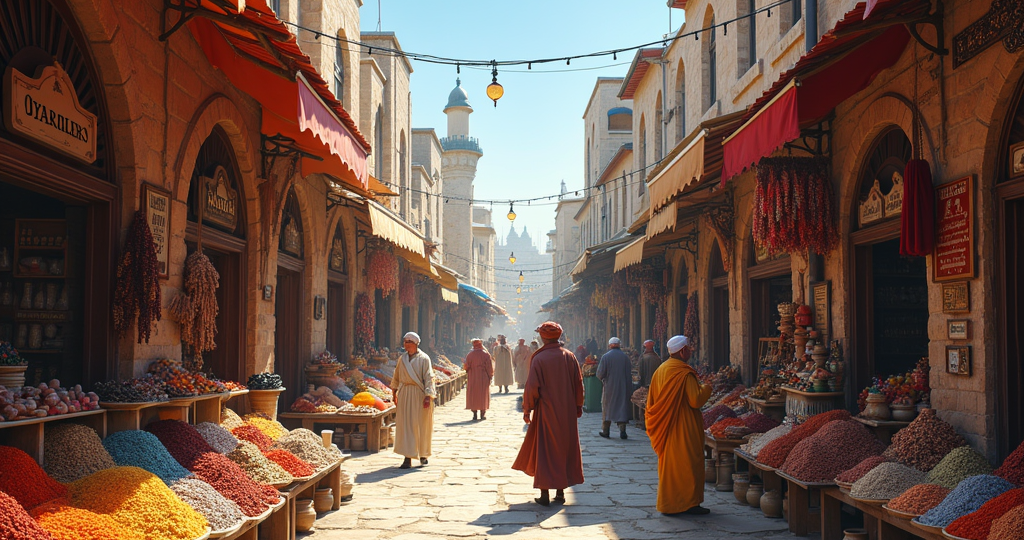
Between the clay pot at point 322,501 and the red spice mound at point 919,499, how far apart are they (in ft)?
15.4

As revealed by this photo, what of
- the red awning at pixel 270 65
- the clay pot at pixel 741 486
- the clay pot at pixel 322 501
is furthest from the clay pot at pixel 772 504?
the red awning at pixel 270 65

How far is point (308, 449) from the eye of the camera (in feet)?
24.5

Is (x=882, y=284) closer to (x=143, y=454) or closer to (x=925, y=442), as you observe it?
(x=925, y=442)

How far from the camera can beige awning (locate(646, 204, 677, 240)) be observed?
11.5 m

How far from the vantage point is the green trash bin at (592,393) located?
17000 mm

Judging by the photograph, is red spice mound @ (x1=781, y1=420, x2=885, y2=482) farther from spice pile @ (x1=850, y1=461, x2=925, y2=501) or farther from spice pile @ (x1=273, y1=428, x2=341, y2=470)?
spice pile @ (x1=273, y1=428, x2=341, y2=470)

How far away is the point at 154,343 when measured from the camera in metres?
6.60

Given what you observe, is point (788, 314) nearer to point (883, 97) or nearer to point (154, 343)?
A: point (883, 97)

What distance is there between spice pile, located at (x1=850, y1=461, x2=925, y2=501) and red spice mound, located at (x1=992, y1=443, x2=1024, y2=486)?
54cm

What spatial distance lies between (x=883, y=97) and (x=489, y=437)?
8.06 metres

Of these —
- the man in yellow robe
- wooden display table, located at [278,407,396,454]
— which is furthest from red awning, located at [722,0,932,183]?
wooden display table, located at [278,407,396,454]

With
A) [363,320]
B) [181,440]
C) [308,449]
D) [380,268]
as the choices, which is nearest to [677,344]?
[308,449]

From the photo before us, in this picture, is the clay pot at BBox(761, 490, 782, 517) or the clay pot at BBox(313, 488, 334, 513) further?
the clay pot at BBox(313, 488, 334, 513)

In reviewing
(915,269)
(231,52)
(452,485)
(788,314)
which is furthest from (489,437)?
(231,52)
